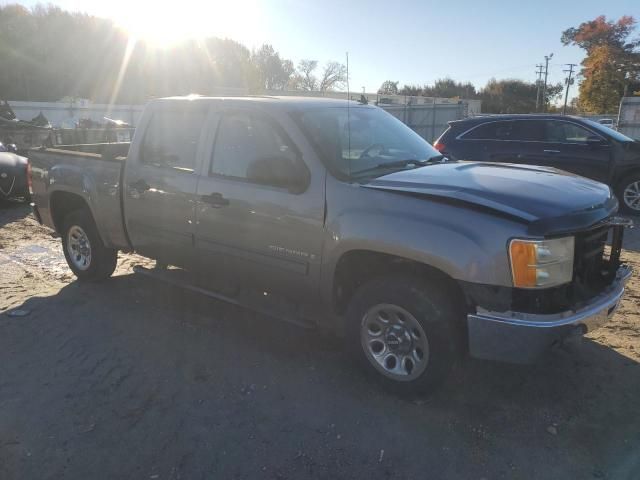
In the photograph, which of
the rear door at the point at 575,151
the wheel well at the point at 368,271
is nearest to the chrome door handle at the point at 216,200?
the wheel well at the point at 368,271

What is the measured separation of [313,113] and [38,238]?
6131 millimetres

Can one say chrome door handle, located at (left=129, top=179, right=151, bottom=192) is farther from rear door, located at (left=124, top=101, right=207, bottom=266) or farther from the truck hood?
the truck hood

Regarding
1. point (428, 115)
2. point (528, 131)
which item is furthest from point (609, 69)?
point (528, 131)

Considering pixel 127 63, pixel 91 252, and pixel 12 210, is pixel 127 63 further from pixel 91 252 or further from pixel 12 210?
pixel 91 252

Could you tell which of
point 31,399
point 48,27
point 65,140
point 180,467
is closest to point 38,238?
point 31,399

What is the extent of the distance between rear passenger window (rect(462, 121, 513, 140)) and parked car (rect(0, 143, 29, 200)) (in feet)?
29.6

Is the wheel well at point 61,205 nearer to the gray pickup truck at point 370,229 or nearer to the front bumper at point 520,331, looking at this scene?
the gray pickup truck at point 370,229

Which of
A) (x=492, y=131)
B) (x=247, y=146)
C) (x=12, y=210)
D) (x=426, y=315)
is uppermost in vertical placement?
(x=247, y=146)

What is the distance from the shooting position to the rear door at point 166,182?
4.49 m

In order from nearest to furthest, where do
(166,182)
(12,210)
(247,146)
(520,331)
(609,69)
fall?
(520,331), (247,146), (166,182), (12,210), (609,69)

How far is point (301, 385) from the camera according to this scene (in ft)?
12.2

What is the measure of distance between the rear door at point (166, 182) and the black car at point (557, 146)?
18.6ft

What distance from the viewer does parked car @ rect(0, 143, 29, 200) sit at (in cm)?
1059

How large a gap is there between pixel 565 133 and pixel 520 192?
7250mm
